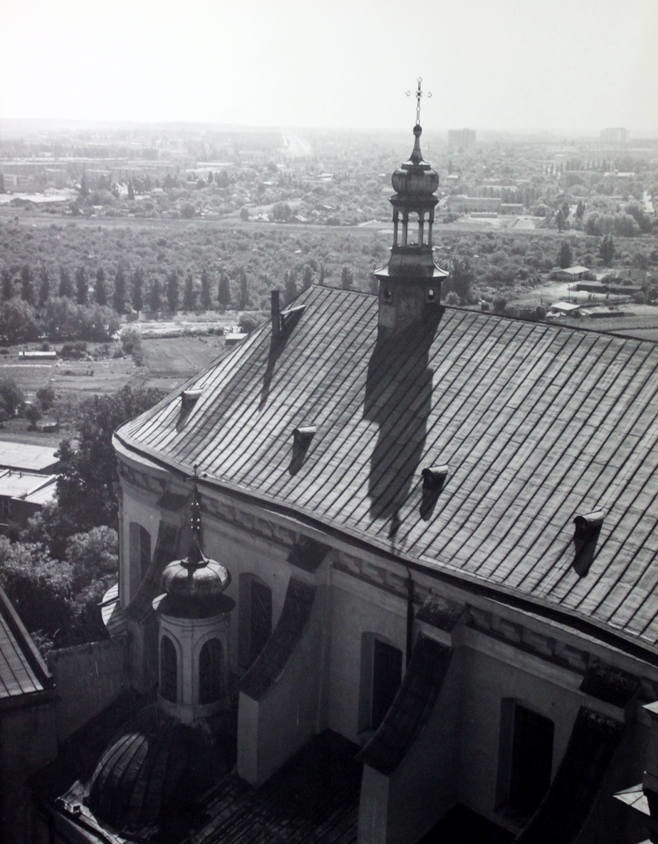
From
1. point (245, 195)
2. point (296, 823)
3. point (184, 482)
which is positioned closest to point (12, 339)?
point (245, 195)

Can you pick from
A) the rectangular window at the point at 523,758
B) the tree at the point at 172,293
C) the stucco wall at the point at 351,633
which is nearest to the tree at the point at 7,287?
the tree at the point at 172,293

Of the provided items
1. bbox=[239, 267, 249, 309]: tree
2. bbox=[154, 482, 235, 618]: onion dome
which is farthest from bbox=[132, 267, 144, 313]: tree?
bbox=[154, 482, 235, 618]: onion dome

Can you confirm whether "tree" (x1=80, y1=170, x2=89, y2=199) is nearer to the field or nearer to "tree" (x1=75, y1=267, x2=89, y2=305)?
"tree" (x1=75, y1=267, x2=89, y2=305)

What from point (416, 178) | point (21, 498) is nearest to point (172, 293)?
point (21, 498)

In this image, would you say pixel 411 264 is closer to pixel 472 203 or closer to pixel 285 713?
pixel 285 713

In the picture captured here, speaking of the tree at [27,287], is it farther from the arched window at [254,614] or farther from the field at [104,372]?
the arched window at [254,614]

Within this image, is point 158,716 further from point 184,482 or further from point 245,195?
point 245,195

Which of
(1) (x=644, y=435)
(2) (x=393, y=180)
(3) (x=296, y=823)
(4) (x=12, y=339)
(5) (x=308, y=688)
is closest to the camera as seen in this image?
(1) (x=644, y=435)
